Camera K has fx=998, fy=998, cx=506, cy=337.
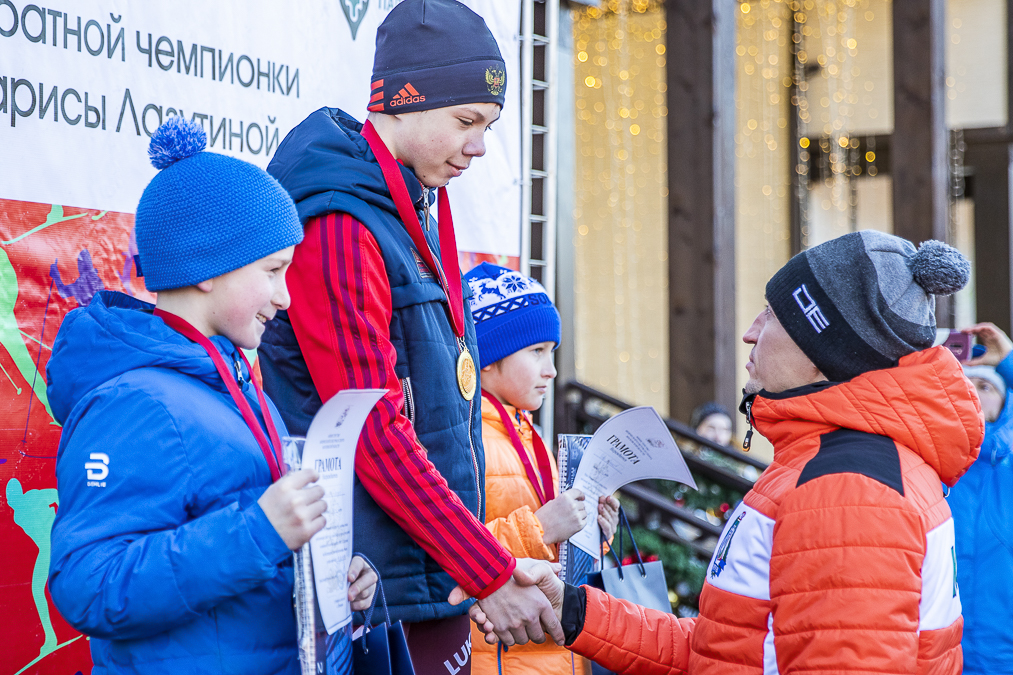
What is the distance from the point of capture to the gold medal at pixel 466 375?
184cm

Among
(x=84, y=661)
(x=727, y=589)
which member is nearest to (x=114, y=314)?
(x=727, y=589)

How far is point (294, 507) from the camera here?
126cm

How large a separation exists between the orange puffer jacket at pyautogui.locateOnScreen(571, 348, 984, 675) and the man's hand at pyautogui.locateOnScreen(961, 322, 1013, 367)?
69.4 inches

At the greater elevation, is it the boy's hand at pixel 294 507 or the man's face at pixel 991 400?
the man's face at pixel 991 400

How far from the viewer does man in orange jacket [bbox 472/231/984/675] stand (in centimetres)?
137

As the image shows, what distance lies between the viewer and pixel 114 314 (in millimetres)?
1416

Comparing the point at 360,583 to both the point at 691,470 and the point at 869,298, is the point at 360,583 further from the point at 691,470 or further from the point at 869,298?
the point at 691,470

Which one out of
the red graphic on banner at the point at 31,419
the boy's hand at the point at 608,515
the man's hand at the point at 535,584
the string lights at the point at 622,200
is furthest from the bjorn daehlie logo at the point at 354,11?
the string lights at the point at 622,200

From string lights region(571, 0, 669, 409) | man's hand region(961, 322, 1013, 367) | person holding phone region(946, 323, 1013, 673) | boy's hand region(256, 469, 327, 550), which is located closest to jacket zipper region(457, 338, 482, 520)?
boy's hand region(256, 469, 327, 550)

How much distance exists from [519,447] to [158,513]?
48.8 inches

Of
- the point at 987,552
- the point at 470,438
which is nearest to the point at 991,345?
the point at 987,552

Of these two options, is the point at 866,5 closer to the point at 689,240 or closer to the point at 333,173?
the point at 689,240

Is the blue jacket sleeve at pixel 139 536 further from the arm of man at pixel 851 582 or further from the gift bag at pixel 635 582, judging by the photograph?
the gift bag at pixel 635 582

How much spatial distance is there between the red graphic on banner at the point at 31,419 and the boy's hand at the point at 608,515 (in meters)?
1.23
